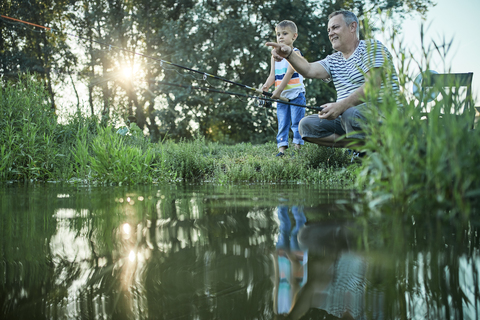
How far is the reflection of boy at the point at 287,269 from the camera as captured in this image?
961mm

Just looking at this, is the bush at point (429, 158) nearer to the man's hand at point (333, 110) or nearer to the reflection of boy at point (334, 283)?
the reflection of boy at point (334, 283)

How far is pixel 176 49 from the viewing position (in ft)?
62.6

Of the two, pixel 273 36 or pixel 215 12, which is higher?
pixel 215 12

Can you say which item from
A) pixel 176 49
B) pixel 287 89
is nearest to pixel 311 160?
pixel 287 89

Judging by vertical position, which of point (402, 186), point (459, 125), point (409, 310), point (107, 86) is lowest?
point (409, 310)

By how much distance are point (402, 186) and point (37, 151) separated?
225 inches

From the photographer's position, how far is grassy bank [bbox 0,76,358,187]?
16.5 ft

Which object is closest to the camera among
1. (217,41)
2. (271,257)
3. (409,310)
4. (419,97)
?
(409,310)

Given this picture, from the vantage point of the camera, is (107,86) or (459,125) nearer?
(459,125)

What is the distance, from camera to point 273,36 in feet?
62.0

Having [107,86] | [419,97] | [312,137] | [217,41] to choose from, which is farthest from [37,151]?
[107,86]

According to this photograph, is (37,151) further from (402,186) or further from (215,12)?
(215,12)

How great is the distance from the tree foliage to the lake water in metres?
14.2

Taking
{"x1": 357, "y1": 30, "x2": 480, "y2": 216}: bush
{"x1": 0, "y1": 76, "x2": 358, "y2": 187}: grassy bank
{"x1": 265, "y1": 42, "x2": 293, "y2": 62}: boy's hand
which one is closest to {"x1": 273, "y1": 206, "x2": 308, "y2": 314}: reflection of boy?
{"x1": 357, "y1": 30, "x2": 480, "y2": 216}: bush
